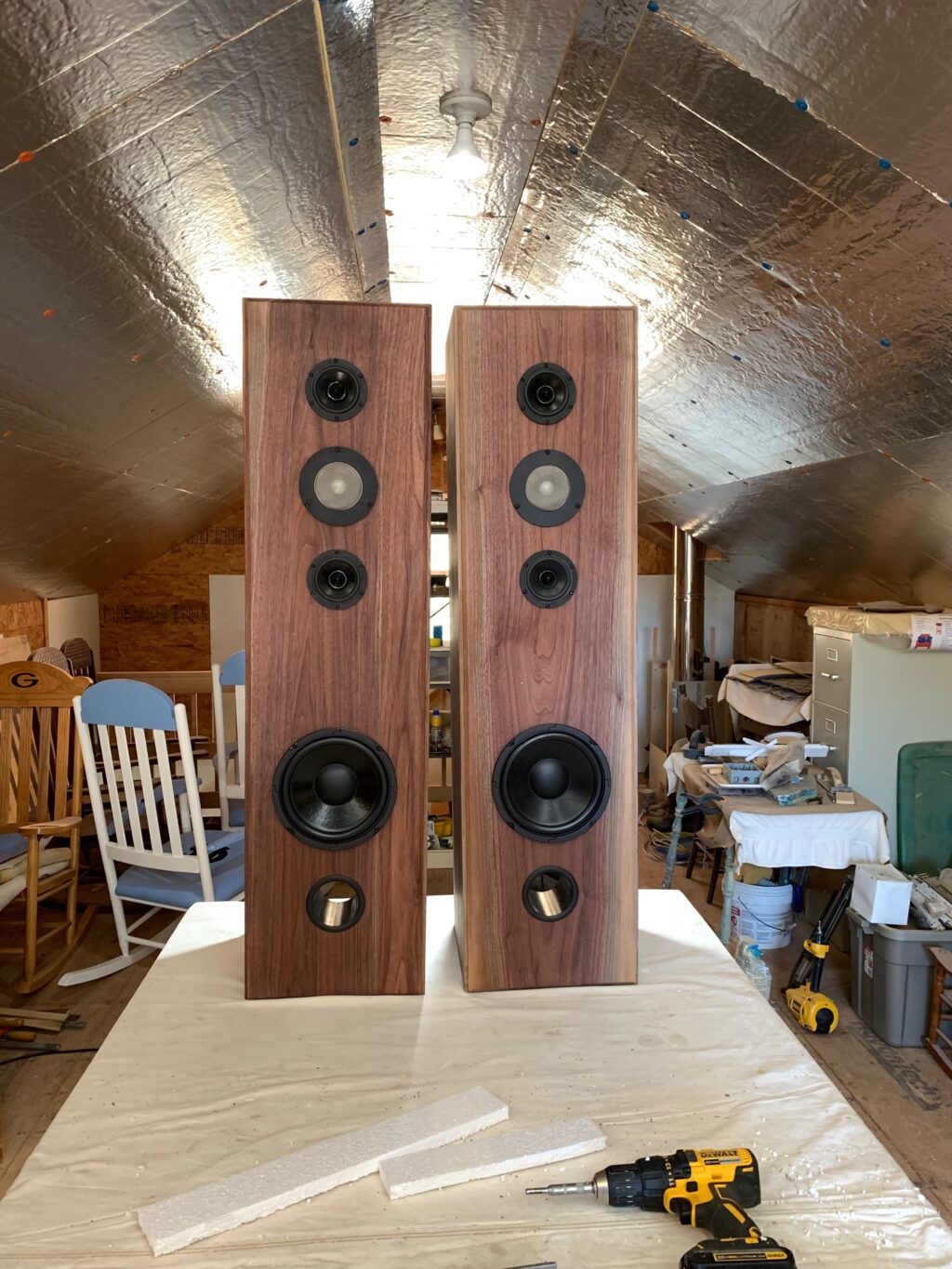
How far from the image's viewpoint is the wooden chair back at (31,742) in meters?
2.82

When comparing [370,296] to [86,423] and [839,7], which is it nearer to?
[86,423]

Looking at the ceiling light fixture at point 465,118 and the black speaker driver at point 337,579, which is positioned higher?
the ceiling light fixture at point 465,118

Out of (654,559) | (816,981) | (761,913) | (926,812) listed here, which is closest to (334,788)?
(816,981)

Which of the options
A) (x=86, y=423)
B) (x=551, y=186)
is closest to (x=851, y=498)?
(x=551, y=186)

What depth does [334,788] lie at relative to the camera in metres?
1.46

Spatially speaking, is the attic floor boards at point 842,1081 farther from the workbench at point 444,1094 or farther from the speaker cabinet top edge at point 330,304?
the speaker cabinet top edge at point 330,304

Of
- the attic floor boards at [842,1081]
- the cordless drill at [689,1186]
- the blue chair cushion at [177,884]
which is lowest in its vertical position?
the attic floor boards at [842,1081]

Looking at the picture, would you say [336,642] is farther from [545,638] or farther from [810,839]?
[810,839]

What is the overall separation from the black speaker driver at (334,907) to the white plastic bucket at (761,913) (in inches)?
75.0

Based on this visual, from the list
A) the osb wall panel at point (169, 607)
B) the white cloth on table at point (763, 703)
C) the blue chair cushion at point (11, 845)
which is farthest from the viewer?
the osb wall panel at point (169, 607)

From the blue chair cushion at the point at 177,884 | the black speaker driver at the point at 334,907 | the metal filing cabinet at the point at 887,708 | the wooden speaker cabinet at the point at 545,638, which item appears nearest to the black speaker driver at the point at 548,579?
the wooden speaker cabinet at the point at 545,638

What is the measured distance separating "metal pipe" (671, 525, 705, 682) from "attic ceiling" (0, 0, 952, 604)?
1997mm

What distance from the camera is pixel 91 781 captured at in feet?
8.02

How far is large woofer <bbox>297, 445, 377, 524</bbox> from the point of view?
143cm
